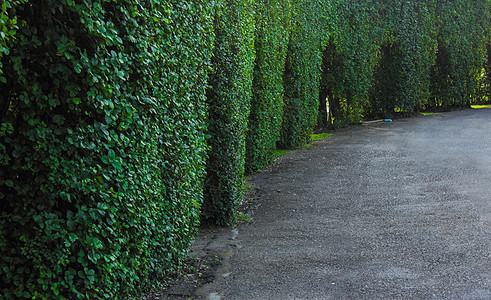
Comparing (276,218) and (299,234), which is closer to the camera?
(299,234)

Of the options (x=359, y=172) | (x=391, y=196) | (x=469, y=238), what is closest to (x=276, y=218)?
(x=391, y=196)

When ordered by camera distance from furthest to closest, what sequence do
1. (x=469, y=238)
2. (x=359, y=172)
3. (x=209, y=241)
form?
1. (x=359, y=172)
2. (x=209, y=241)
3. (x=469, y=238)

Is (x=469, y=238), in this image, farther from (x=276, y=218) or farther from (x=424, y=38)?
(x=424, y=38)

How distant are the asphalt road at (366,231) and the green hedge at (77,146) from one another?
166 centimetres

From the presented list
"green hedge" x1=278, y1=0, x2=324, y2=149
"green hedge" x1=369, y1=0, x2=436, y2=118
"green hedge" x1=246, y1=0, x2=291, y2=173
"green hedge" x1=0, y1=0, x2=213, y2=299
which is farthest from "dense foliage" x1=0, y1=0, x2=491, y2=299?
"green hedge" x1=369, y1=0, x2=436, y2=118

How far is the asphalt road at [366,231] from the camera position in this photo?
5.04 metres

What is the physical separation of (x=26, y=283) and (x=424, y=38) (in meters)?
20.3

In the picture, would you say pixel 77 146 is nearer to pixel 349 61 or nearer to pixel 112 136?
pixel 112 136

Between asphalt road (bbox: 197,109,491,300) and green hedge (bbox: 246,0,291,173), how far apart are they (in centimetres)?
53

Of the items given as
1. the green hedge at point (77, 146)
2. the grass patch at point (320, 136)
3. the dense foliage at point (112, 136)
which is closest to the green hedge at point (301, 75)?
the grass patch at point (320, 136)

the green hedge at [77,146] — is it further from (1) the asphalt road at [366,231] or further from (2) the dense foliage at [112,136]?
(1) the asphalt road at [366,231]

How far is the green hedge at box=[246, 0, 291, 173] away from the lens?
10.6m

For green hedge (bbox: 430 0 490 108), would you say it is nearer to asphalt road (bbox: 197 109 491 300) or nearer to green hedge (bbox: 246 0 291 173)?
asphalt road (bbox: 197 109 491 300)

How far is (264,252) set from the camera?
625 cm
